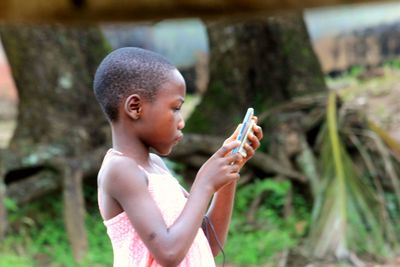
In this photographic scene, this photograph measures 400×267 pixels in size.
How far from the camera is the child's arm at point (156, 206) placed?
1781mm

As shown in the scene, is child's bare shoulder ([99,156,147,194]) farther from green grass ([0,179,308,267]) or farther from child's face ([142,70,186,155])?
green grass ([0,179,308,267])

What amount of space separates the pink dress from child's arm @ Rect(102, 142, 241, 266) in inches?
1.7

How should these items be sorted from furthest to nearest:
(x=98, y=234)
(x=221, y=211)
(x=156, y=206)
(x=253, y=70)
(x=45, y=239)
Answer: (x=253, y=70) → (x=98, y=234) → (x=45, y=239) → (x=221, y=211) → (x=156, y=206)

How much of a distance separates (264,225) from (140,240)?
448cm

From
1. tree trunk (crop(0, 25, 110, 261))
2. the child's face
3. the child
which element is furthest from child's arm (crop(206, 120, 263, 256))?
tree trunk (crop(0, 25, 110, 261))

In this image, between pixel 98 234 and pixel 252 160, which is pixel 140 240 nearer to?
pixel 98 234

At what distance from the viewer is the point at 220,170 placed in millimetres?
1840

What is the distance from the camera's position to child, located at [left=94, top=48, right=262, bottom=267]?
5.89ft

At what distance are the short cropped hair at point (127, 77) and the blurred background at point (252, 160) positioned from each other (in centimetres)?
268

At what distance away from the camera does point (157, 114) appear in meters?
1.88

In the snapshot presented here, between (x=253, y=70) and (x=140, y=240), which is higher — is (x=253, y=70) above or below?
below

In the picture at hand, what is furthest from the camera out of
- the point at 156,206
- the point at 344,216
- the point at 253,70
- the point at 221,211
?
the point at 253,70

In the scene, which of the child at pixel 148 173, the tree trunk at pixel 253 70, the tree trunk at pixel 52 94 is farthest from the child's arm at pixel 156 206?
the tree trunk at pixel 253 70

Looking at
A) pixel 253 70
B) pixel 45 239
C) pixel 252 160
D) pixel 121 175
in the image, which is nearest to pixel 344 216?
pixel 252 160
